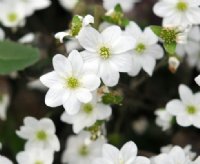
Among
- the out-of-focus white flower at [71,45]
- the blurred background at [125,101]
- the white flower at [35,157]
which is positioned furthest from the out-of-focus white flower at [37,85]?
the white flower at [35,157]

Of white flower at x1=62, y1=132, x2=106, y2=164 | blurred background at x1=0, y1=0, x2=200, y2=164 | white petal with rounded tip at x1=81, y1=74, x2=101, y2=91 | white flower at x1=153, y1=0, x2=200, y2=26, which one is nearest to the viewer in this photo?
white petal with rounded tip at x1=81, y1=74, x2=101, y2=91

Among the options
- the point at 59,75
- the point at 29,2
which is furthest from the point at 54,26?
the point at 59,75

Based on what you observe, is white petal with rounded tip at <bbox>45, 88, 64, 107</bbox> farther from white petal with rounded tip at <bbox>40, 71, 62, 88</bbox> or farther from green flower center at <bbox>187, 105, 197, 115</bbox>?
green flower center at <bbox>187, 105, 197, 115</bbox>

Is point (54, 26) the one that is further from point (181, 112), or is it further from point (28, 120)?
point (181, 112)

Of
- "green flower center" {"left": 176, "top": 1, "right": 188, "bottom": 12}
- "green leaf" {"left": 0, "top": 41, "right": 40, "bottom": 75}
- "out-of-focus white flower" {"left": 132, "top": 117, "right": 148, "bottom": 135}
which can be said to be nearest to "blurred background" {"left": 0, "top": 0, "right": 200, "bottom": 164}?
"out-of-focus white flower" {"left": 132, "top": 117, "right": 148, "bottom": 135}

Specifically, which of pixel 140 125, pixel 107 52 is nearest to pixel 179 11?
pixel 107 52

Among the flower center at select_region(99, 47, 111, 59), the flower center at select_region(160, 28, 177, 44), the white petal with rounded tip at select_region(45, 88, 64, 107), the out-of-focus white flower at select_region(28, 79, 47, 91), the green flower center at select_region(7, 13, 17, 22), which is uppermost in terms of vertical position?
the flower center at select_region(160, 28, 177, 44)
